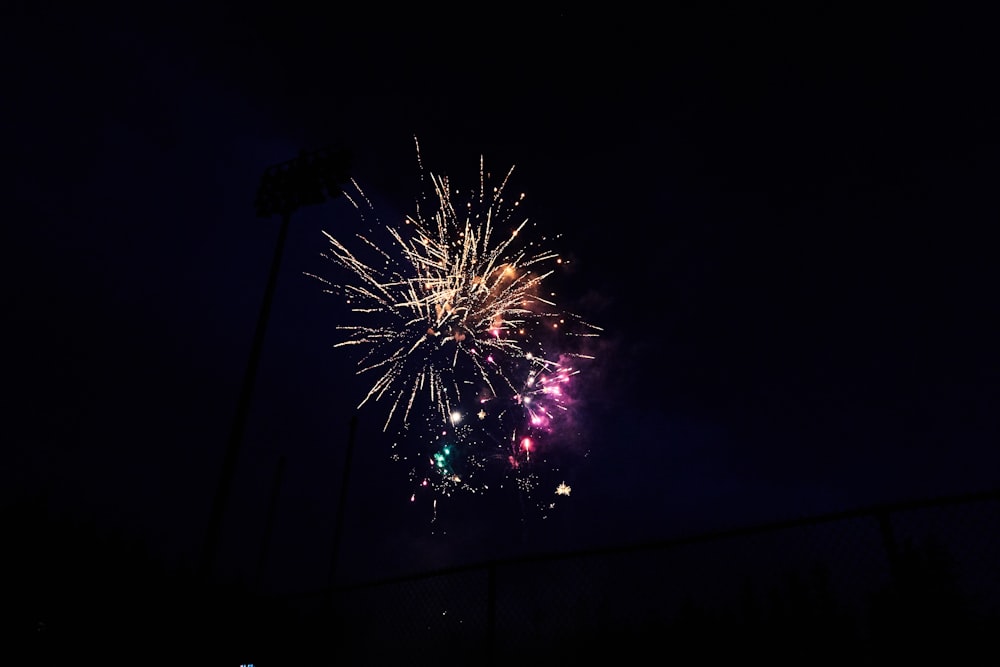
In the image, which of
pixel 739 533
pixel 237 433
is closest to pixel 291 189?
pixel 237 433

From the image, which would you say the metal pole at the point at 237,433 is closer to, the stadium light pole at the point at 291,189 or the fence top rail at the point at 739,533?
the stadium light pole at the point at 291,189

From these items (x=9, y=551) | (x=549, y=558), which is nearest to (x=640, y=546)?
(x=549, y=558)

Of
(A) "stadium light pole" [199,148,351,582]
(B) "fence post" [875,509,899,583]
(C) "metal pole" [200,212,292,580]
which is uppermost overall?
(A) "stadium light pole" [199,148,351,582]

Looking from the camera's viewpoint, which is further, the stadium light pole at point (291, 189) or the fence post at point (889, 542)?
the stadium light pole at point (291, 189)

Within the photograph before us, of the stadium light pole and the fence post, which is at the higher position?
the stadium light pole

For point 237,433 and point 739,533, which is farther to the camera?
point 237,433

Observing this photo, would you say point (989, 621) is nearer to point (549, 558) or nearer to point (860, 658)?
point (860, 658)

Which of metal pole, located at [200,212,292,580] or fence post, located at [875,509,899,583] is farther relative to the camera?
metal pole, located at [200,212,292,580]

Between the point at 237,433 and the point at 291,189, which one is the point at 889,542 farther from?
the point at 291,189

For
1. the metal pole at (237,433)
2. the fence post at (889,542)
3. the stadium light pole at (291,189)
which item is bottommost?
the fence post at (889,542)

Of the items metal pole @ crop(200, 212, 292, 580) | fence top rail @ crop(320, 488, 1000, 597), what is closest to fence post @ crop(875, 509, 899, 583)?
fence top rail @ crop(320, 488, 1000, 597)

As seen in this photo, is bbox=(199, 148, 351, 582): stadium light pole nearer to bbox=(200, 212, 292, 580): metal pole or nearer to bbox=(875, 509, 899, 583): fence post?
bbox=(200, 212, 292, 580): metal pole

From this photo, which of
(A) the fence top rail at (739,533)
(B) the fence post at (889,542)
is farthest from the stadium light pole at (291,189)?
(B) the fence post at (889,542)

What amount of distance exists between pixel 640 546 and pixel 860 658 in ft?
6.82
